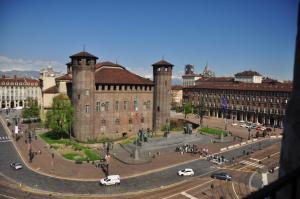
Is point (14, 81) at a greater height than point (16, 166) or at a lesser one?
greater

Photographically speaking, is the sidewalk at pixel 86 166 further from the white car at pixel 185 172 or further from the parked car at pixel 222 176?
the parked car at pixel 222 176

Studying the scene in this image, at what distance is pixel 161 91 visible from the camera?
79.3 m

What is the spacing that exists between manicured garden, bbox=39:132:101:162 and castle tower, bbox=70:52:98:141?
3720 millimetres

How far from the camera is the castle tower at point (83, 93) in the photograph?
65125 mm

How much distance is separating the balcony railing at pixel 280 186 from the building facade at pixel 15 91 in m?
156

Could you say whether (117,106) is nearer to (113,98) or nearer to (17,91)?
(113,98)

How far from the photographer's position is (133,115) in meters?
76.6

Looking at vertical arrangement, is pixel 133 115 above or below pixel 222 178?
above

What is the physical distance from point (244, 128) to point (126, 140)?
142 ft

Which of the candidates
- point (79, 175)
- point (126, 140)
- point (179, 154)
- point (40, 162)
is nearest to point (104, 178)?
point (79, 175)

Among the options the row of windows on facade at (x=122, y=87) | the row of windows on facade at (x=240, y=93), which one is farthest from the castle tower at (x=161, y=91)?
the row of windows on facade at (x=240, y=93)

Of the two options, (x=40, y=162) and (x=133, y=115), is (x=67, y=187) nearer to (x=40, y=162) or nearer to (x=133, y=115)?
(x=40, y=162)

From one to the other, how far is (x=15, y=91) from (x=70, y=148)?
110377mm

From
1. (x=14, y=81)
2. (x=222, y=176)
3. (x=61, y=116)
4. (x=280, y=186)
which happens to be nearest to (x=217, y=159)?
(x=222, y=176)
